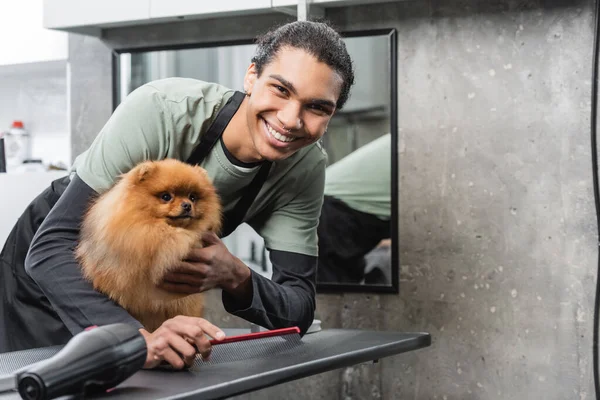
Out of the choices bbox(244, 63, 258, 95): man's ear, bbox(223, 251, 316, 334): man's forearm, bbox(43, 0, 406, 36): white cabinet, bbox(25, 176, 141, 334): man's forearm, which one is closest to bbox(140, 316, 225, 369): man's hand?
bbox(25, 176, 141, 334): man's forearm

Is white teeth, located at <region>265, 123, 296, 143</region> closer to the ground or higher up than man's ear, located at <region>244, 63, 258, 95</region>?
closer to the ground

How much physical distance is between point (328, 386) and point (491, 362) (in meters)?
0.65

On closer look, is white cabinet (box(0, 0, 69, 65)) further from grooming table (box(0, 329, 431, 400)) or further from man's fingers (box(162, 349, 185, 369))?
man's fingers (box(162, 349, 185, 369))

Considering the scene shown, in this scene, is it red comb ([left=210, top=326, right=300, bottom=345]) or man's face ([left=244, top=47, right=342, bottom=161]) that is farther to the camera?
man's face ([left=244, top=47, right=342, bottom=161])

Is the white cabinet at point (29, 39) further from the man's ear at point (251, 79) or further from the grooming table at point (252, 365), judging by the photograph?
the grooming table at point (252, 365)

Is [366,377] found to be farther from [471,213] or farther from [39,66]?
[39,66]

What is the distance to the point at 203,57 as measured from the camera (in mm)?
3162

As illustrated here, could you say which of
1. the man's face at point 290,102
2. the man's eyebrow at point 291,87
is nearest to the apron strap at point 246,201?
the man's face at point 290,102

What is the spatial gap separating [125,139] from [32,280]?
Result: 40 cm

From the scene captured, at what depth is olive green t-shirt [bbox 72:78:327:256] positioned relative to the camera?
1531 mm

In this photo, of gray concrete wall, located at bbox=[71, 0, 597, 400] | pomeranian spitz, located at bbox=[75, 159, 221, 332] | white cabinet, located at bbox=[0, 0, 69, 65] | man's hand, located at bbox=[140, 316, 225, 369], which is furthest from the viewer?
white cabinet, located at bbox=[0, 0, 69, 65]

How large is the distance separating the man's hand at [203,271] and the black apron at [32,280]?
0.25 m

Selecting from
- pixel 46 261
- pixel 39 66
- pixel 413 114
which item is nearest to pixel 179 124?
pixel 46 261

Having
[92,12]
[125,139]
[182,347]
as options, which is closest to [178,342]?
[182,347]
